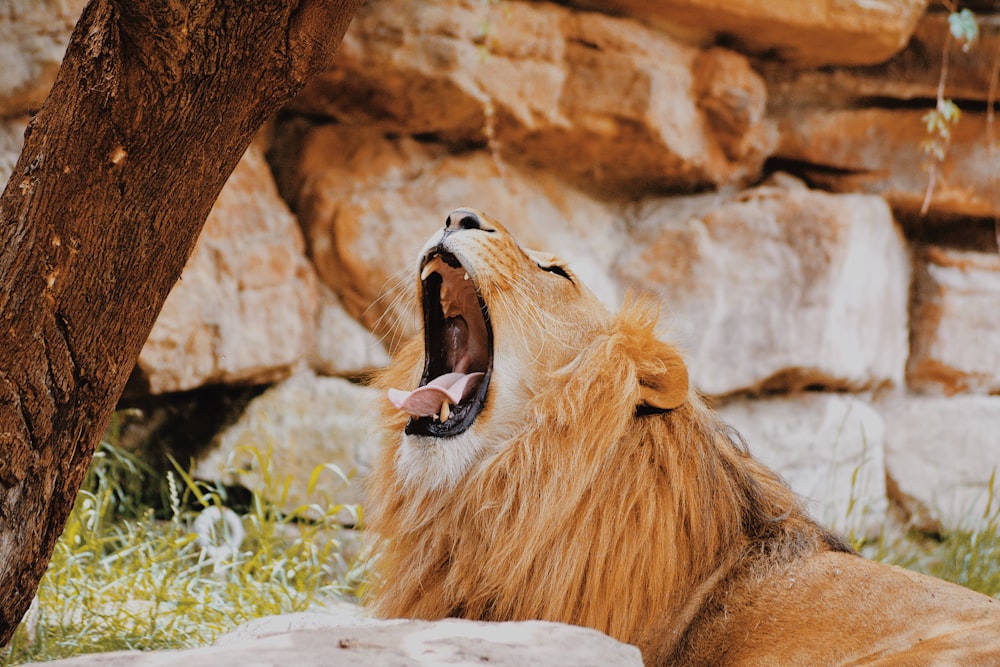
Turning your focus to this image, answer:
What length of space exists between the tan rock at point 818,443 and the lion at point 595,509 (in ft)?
7.26

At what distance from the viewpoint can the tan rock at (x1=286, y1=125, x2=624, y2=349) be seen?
15.5ft

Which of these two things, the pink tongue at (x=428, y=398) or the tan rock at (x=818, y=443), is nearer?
the pink tongue at (x=428, y=398)

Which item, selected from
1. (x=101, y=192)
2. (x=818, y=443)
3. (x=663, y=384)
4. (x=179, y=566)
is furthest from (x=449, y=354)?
(x=818, y=443)

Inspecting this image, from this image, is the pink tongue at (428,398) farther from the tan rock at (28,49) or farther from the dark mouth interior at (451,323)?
the tan rock at (28,49)

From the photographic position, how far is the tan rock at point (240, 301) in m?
4.33

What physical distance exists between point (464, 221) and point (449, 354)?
421mm

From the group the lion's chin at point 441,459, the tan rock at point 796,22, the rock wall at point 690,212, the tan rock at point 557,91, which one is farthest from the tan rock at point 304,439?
the tan rock at point 796,22

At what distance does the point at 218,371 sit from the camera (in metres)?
4.48

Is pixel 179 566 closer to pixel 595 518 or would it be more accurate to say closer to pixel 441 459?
pixel 441 459

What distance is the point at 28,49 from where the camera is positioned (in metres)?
4.04

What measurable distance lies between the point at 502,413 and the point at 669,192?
2.75m

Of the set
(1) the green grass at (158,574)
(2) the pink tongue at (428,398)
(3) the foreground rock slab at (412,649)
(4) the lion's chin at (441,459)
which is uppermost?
(2) the pink tongue at (428,398)

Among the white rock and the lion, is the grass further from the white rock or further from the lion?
the lion

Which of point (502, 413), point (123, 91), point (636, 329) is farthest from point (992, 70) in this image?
point (123, 91)
